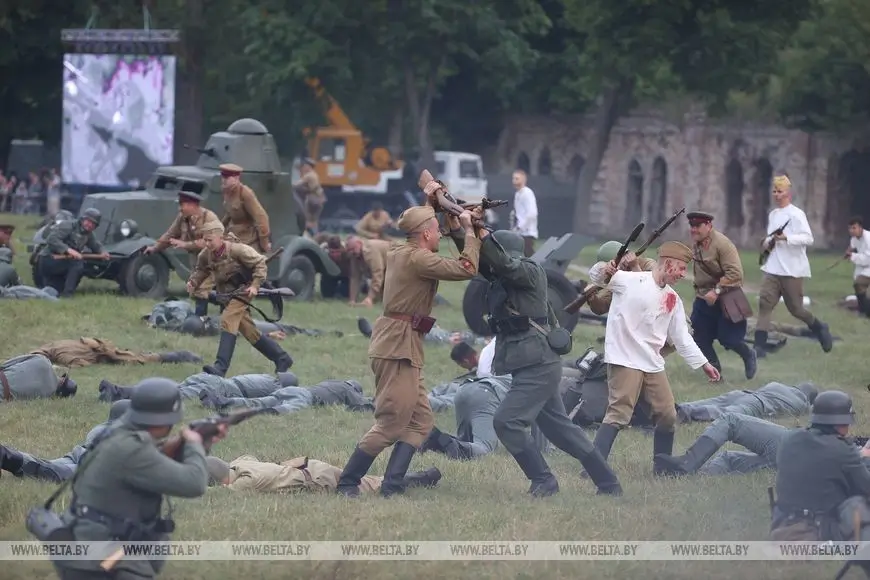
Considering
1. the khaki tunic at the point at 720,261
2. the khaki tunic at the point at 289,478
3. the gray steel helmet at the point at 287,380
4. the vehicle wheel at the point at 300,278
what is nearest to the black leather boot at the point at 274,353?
the gray steel helmet at the point at 287,380

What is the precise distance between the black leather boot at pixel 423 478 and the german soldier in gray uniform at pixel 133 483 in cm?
336

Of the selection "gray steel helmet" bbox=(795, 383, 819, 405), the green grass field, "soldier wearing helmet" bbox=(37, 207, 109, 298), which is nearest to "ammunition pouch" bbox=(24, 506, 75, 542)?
the green grass field

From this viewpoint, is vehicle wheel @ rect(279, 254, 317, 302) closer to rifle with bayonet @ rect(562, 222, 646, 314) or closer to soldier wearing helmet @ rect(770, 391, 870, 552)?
rifle with bayonet @ rect(562, 222, 646, 314)

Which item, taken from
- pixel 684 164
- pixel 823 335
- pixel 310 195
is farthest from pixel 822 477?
pixel 684 164

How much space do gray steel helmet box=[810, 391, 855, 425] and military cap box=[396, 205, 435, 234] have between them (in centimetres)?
269

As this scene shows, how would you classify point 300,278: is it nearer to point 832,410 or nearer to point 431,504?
point 431,504

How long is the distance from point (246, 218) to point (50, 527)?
10833 millimetres

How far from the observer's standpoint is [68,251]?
20.5m

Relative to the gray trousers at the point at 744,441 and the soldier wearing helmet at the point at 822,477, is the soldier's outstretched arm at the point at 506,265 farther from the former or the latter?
the soldier wearing helmet at the point at 822,477

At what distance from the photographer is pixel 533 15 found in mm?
44438

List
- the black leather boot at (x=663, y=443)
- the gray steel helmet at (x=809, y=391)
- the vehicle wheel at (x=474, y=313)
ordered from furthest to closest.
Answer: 1. the vehicle wheel at (x=474, y=313)
2. the gray steel helmet at (x=809, y=391)
3. the black leather boot at (x=663, y=443)

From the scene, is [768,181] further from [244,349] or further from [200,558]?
[200,558]

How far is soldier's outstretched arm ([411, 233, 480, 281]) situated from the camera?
938 cm

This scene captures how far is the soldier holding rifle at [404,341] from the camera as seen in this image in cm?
970
